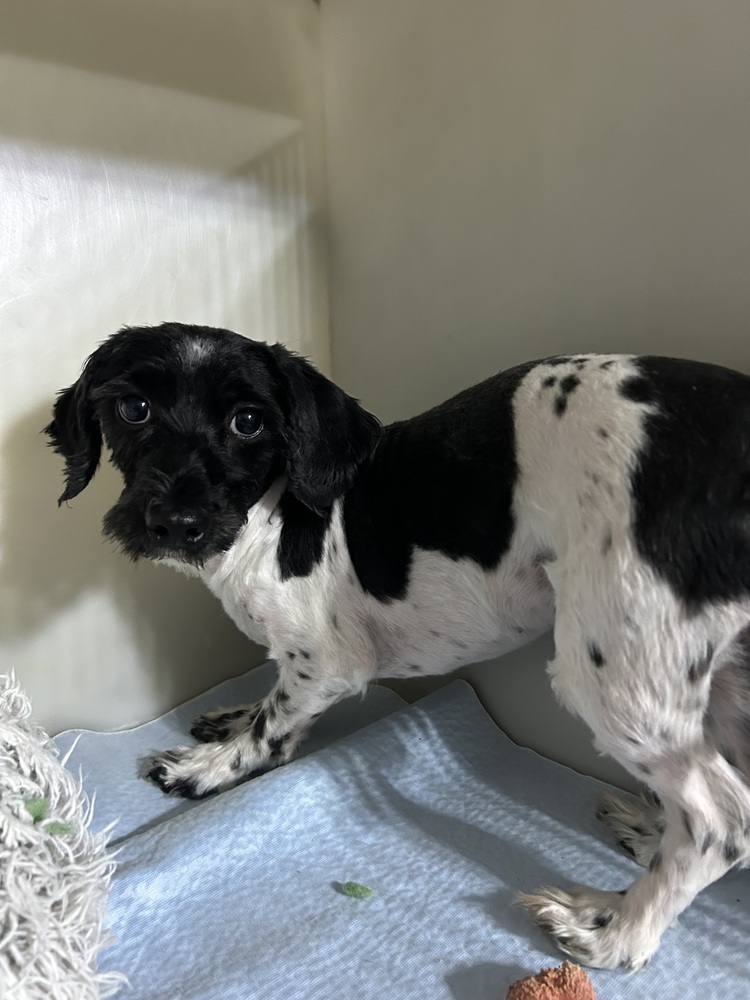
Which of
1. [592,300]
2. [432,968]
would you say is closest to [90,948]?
[432,968]

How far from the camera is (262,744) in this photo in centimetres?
153

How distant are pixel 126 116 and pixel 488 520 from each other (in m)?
1.27

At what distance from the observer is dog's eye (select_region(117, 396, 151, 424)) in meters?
1.28

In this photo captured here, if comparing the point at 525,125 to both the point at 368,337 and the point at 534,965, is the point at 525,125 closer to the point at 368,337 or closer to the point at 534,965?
the point at 368,337

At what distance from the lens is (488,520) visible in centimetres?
115

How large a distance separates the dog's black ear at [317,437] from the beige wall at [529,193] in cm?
45

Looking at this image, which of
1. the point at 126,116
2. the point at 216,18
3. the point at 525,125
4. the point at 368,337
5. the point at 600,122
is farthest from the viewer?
the point at 368,337

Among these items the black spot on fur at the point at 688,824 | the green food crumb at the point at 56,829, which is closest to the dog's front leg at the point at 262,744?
the green food crumb at the point at 56,829

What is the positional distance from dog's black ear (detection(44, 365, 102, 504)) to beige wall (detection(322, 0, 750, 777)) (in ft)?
2.55

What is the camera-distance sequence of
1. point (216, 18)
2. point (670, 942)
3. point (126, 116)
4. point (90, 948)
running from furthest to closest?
point (216, 18) < point (126, 116) < point (670, 942) < point (90, 948)

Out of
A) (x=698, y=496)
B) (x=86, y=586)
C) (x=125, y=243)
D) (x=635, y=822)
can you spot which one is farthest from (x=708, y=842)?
(x=125, y=243)

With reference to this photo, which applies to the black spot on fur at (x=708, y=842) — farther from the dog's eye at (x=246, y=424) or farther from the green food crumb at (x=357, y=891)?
the dog's eye at (x=246, y=424)

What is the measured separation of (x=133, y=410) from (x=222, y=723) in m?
0.85

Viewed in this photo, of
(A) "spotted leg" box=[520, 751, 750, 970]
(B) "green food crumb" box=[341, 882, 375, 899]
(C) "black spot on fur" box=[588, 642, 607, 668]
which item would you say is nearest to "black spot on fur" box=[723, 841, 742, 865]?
(A) "spotted leg" box=[520, 751, 750, 970]
